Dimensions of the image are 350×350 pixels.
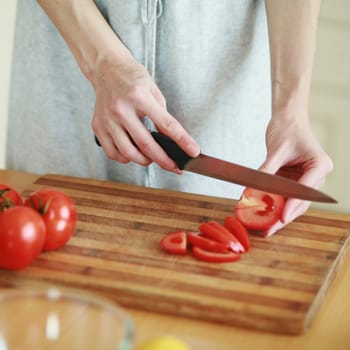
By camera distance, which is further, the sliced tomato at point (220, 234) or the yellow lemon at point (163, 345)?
the sliced tomato at point (220, 234)

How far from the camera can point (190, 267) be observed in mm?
1325

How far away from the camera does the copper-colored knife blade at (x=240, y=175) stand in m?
1.39

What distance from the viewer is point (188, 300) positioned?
3.96 feet

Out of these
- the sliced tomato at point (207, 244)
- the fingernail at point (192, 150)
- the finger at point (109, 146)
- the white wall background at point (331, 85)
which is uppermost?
the fingernail at point (192, 150)

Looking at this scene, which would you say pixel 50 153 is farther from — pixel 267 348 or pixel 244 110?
pixel 267 348

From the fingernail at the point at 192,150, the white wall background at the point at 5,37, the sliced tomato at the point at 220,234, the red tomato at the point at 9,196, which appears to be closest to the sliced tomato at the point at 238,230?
the sliced tomato at the point at 220,234

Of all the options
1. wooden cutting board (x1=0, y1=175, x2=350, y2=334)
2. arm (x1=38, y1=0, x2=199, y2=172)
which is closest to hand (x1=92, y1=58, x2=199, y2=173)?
arm (x1=38, y1=0, x2=199, y2=172)

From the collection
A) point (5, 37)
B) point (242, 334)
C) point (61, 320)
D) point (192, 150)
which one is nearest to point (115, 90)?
point (192, 150)

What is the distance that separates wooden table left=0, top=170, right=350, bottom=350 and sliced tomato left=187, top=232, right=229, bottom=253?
187 mm

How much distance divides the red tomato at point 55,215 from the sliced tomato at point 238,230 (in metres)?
0.28

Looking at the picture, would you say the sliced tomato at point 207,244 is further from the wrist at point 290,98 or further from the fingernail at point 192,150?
the wrist at point 290,98

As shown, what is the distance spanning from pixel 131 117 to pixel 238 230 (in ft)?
1.01

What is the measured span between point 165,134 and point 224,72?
1.07 ft

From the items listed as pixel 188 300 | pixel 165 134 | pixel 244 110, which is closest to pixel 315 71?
pixel 244 110
